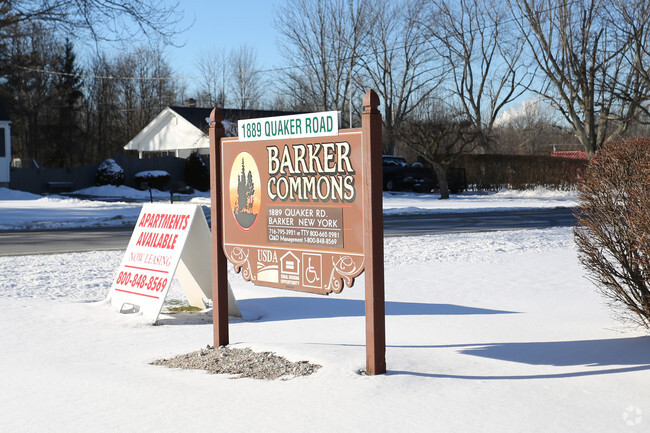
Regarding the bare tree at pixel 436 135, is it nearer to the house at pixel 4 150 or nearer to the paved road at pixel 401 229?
the paved road at pixel 401 229

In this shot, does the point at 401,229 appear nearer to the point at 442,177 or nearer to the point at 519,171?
the point at 442,177

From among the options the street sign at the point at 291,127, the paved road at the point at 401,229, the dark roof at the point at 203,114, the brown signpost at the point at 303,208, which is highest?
the dark roof at the point at 203,114

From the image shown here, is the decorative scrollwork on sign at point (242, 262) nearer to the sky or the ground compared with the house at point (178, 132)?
nearer to the ground

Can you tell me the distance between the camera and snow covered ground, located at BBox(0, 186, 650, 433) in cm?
448

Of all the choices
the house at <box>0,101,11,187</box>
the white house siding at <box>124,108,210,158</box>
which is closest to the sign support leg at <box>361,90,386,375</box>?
the house at <box>0,101,11,187</box>

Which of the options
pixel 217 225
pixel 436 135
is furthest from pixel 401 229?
pixel 436 135

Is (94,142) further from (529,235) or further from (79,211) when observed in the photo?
(529,235)

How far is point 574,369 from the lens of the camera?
5.50 metres

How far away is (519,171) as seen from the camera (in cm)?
4034

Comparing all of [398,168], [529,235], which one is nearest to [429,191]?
[398,168]

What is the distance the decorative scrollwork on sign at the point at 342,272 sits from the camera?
554cm

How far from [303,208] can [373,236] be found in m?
0.83

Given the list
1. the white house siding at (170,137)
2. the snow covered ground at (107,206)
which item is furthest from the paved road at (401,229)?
the white house siding at (170,137)

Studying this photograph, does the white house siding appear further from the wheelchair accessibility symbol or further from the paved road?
the wheelchair accessibility symbol
